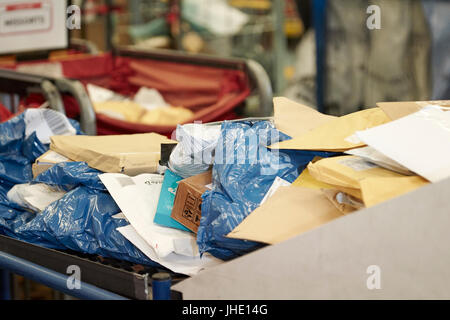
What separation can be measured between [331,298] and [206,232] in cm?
34

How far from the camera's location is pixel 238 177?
139 cm

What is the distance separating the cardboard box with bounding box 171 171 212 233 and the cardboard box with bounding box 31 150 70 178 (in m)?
0.53

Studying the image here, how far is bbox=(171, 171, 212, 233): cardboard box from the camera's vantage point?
143cm

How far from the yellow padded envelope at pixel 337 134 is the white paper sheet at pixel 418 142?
0.12m

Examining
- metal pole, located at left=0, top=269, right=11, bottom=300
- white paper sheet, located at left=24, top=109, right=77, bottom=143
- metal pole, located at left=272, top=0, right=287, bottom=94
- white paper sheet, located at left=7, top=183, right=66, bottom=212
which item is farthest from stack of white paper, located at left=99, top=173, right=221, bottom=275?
metal pole, located at left=272, top=0, right=287, bottom=94

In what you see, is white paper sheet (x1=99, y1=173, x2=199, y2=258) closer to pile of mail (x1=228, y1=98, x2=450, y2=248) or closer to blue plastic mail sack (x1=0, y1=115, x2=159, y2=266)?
blue plastic mail sack (x1=0, y1=115, x2=159, y2=266)

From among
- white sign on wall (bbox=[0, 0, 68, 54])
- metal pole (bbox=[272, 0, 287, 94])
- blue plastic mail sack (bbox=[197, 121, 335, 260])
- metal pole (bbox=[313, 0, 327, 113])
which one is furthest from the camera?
metal pole (bbox=[272, 0, 287, 94])

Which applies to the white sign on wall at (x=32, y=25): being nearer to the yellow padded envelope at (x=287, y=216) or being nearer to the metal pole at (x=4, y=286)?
the metal pole at (x=4, y=286)

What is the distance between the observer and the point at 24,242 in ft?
5.33

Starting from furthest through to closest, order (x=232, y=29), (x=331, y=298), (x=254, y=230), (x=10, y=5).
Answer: (x=232, y=29) → (x=10, y=5) → (x=254, y=230) → (x=331, y=298)

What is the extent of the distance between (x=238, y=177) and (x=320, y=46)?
3630mm

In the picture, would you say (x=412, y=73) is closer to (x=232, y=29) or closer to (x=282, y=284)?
(x=232, y=29)

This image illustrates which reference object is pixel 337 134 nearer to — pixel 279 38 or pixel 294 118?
pixel 294 118
